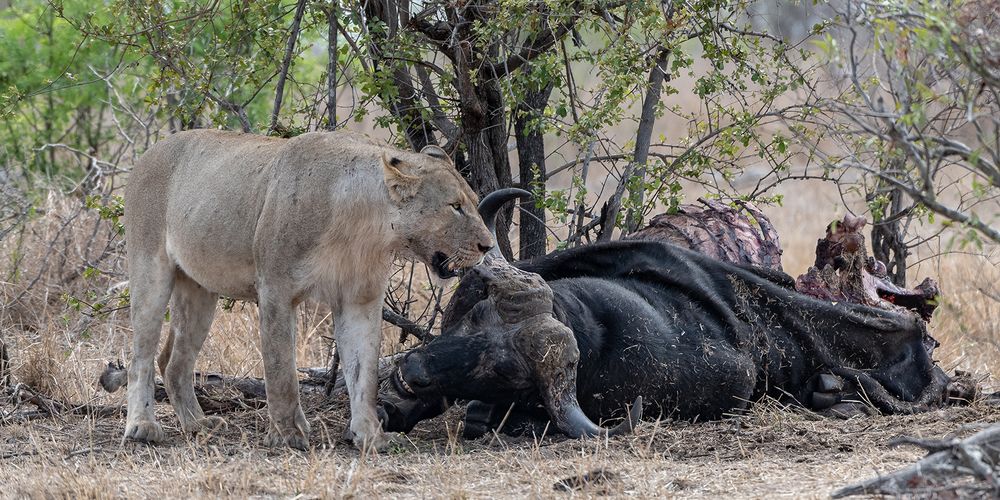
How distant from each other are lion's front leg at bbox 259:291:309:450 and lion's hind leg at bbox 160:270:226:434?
749mm

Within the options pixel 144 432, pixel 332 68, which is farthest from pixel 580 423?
pixel 332 68

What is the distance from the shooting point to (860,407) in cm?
615

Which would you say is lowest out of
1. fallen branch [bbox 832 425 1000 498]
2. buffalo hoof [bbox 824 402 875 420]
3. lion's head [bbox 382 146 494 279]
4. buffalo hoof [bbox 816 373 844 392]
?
fallen branch [bbox 832 425 1000 498]

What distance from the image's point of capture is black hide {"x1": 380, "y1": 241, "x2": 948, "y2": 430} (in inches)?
226

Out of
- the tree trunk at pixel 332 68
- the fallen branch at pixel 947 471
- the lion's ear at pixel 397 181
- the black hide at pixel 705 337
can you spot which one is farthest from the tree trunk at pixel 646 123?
the fallen branch at pixel 947 471

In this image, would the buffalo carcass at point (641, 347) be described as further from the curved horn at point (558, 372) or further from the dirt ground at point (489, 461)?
the dirt ground at point (489, 461)

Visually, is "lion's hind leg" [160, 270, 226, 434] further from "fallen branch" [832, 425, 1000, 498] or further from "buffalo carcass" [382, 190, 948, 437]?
"fallen branch" [832, 425, 1000, 498]

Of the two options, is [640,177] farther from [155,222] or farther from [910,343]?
[155,222]

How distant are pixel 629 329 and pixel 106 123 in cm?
802

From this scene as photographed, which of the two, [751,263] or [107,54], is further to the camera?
[107,54]

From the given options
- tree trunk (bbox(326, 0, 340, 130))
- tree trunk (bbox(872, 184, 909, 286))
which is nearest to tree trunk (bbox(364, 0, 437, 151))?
tree trunk (bbox(326, 0, 340, 130))

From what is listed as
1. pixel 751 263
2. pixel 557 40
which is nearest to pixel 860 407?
pixel 751 263

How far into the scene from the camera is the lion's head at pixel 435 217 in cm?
521

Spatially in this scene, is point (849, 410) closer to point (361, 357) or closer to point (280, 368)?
point (361, 357)
